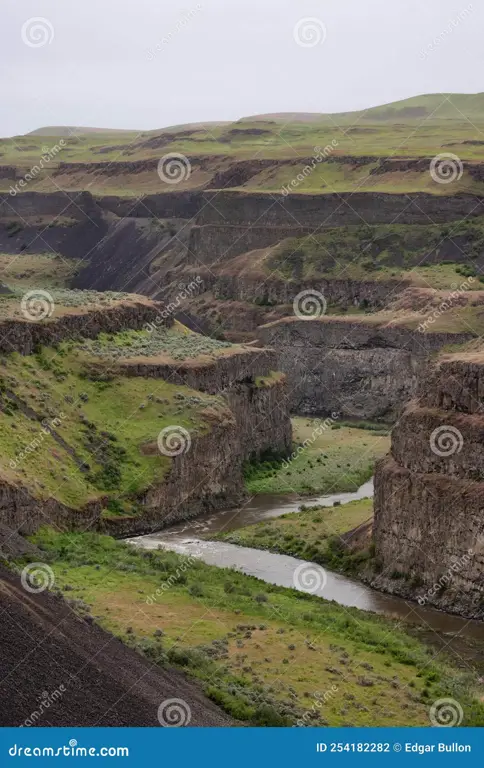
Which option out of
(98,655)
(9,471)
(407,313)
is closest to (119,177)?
(407,313)

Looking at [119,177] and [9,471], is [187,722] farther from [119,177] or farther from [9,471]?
[119,177]

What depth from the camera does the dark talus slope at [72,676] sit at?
37.2 metres
